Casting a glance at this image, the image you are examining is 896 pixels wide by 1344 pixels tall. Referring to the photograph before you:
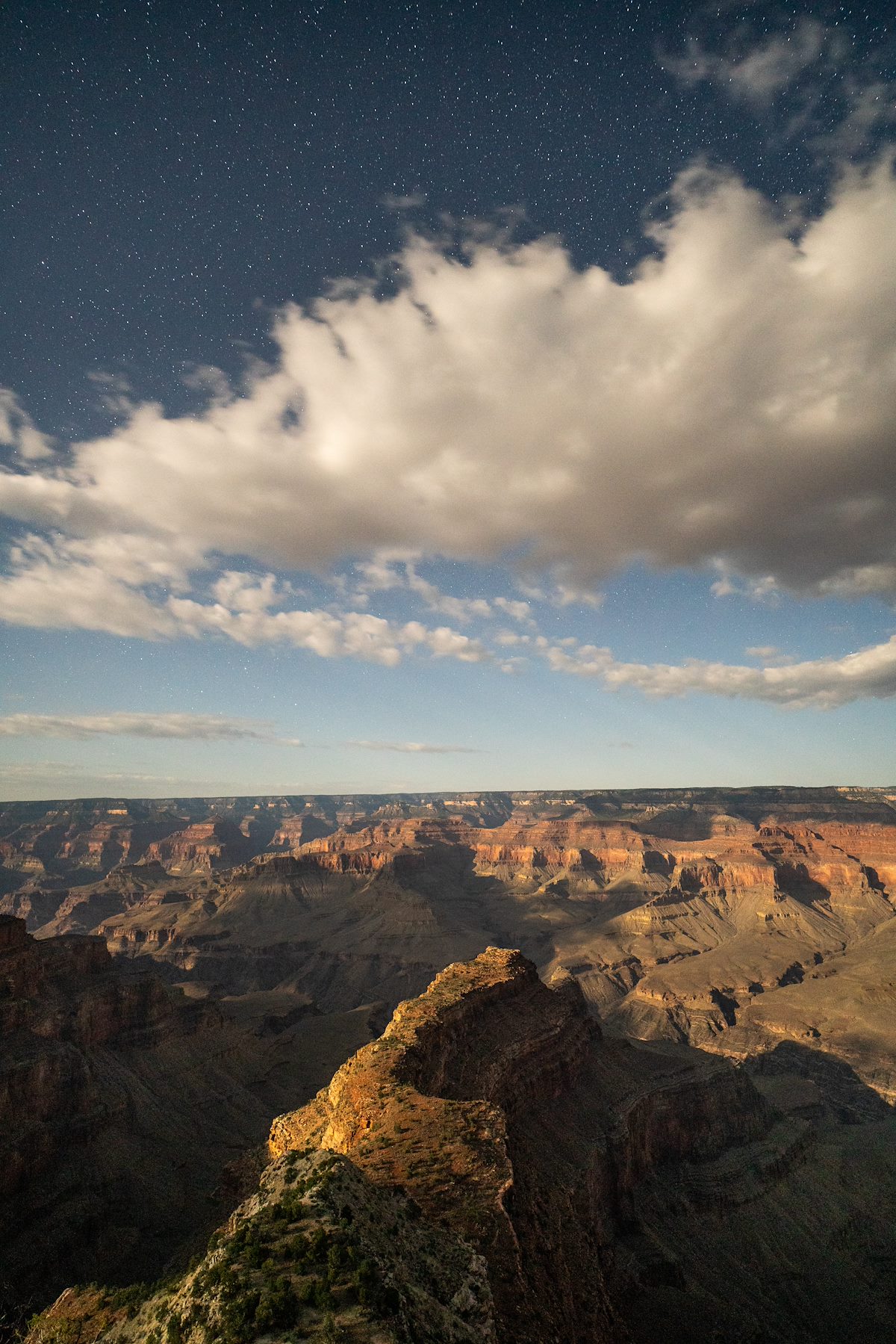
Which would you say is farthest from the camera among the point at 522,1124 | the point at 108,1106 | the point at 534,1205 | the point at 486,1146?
the point at 108,1106

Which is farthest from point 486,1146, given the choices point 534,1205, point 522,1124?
point 522,1124

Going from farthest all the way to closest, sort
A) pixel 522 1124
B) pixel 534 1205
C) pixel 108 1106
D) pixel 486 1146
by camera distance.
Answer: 1. pixel 108 1106
2. pixel 522 1124
3. pixel 534 1205
4. pixel 486 1146

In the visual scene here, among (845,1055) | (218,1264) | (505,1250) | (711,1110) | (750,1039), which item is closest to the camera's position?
(218,1264)

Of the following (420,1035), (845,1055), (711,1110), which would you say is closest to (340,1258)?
(420,1035)

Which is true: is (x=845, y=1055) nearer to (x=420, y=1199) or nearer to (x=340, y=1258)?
(x=420, y=1199)

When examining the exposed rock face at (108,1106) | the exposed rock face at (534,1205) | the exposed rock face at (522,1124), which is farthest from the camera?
the exposed rock face at (108,1106)

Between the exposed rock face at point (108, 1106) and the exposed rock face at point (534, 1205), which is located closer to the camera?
the exposed rock face at point (534, 1205)

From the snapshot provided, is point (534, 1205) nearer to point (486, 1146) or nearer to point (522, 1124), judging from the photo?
point (486, 1146)

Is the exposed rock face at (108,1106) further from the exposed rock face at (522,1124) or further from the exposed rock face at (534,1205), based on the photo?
the exposed rock face at (522,1124)

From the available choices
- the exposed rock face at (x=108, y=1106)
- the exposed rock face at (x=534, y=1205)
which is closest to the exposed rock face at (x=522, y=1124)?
the exposed rock face at (x=534, y=1205)

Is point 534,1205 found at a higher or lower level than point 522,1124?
higher

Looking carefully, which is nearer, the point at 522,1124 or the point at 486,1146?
the point at 486,1146
